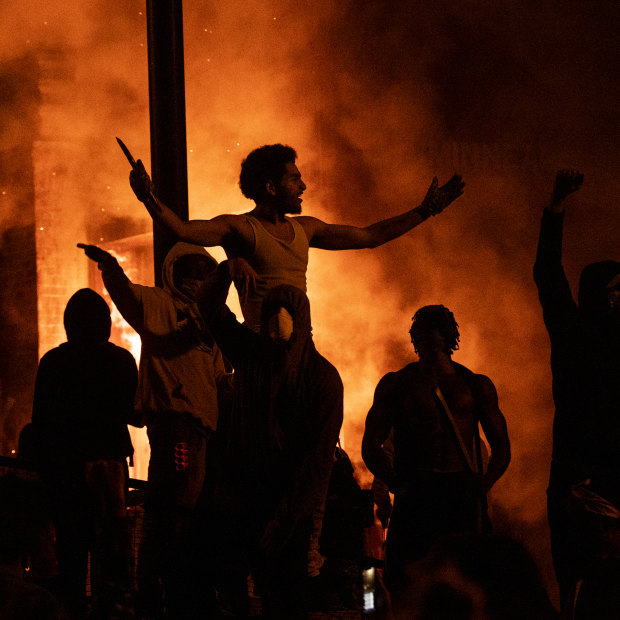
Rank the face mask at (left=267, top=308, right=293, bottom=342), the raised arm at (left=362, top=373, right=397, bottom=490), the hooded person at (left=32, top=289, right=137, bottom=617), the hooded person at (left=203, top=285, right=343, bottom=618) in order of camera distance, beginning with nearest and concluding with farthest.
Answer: the hooded person at (left=203, top=285, right=343, bottom=618) → the face mask at (left=267, top=308, right=293, bottom=342) → the hooded person at (left=32, top=289, right=137, bottom=617) → the raised arm at (left=362, top=373, right=397, bottom=490)

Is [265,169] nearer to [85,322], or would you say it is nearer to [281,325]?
[281,325]

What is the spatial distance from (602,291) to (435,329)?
856 millimetres

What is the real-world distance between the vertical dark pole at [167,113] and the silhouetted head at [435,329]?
1352 mm

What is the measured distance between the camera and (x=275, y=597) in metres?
3.78

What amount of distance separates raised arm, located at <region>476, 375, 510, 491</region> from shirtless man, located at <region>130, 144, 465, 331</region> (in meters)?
0.87

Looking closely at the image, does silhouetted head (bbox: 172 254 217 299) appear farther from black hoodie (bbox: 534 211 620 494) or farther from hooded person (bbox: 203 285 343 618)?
black hoodie (bbox: 534 211 620 494)

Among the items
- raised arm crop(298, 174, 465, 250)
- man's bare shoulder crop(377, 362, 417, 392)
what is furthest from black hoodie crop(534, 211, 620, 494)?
man's bare shoulder crop(377, 362, 417, 392)

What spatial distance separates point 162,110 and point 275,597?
290 centimetres

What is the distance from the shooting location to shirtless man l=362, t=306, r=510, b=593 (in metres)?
4.62

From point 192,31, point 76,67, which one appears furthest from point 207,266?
point 76,67

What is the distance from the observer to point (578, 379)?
4.33 m

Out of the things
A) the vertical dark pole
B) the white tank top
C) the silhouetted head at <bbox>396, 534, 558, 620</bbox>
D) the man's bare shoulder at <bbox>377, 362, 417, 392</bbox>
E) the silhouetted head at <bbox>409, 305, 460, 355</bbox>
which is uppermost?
the vertical dark pole

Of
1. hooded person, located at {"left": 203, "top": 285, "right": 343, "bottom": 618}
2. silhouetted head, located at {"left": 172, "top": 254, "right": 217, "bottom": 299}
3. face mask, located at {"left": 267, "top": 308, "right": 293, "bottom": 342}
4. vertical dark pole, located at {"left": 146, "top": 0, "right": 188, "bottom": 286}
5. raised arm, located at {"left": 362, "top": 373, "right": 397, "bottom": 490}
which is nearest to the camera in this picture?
hooded person, located at {"left": 203, "top": 285, "right": 343, "bottom": 618}

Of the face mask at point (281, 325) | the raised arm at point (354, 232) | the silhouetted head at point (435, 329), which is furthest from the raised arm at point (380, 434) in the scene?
the face mask at point (281, 325)
